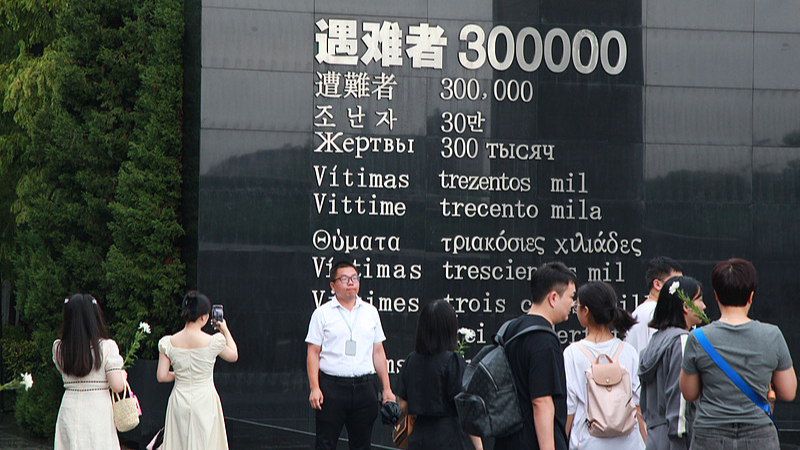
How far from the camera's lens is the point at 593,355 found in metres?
6.08

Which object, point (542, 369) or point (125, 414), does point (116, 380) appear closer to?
point (125, 414)

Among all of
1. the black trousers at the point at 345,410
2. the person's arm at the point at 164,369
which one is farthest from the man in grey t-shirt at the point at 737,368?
the person's arm at the point at 164,369

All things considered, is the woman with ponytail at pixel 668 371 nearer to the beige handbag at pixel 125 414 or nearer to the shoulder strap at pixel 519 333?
the shoulder strap at pixel 519 333

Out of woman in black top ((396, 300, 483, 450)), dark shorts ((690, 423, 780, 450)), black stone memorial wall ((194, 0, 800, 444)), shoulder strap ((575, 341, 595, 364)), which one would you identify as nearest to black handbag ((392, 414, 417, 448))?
woman in black top ((396, 300, 483, 450))

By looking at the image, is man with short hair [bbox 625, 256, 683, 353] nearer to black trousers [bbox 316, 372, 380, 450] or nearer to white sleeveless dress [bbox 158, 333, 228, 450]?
black trousers [bbox 316, 372, 380, 450]

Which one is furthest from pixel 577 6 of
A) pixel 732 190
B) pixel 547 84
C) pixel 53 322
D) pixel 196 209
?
pixel 53 322

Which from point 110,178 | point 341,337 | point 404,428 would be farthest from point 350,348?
point 110,178

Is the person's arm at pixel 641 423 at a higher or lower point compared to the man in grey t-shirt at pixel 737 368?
lower

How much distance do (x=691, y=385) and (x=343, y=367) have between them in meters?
3.76

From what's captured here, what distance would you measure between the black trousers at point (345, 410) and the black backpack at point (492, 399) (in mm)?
3331

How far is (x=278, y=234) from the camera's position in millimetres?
11406

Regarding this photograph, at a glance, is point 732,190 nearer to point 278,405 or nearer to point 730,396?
point 278,405

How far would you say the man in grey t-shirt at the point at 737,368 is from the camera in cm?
498

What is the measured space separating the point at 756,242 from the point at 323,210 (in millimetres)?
5102
